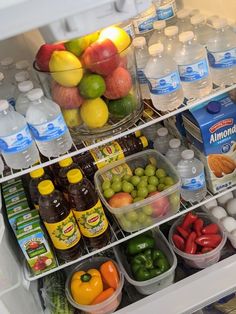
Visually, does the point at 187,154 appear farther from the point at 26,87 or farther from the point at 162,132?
the point at 26,87

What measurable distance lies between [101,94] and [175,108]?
0.85 feet

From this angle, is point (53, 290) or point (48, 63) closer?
point (48, 63)

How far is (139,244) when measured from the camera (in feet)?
5.05

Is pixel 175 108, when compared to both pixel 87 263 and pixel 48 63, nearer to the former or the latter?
pixel 48 63

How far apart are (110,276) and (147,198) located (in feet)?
1.06

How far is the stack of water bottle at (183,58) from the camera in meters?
1.22

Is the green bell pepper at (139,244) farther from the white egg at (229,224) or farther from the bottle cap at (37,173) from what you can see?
the bottle cap at (37,173)

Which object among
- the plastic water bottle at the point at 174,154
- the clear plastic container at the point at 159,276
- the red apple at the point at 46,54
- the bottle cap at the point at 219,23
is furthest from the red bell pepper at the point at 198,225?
the red apple at the point at 46,54

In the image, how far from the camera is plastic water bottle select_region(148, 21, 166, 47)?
1.31 meters

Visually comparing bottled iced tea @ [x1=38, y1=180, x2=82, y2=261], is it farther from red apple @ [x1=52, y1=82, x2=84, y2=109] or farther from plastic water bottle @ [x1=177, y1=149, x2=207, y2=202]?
plastic water bottle @ [x1=177, y1=149, x2=207, y2=202]

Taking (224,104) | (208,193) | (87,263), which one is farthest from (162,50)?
(87,263)

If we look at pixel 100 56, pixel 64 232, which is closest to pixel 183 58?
pixel 100 56

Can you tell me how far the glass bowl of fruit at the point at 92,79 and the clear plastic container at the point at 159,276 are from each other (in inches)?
21.1

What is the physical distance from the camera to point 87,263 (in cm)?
156
